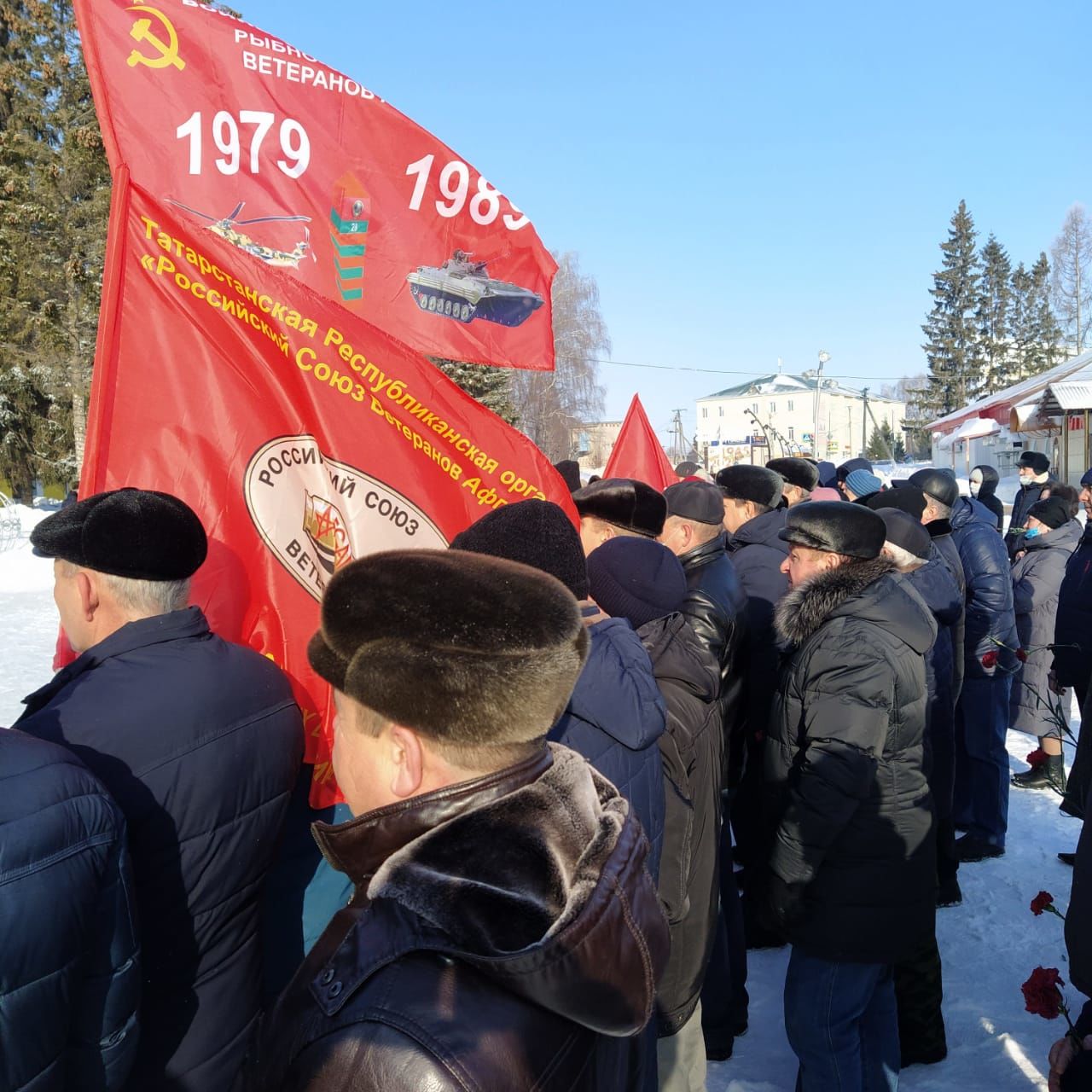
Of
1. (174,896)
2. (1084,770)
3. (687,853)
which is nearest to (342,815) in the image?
(174,896)

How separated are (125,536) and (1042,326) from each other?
6224cm

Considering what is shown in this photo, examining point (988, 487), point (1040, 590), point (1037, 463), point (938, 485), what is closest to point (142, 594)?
point (938, 485)

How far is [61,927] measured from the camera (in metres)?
1.37

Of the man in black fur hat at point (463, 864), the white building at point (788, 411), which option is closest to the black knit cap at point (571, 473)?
the man in black fur hat at point (463, 864)

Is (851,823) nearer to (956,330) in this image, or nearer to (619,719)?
(619,719)

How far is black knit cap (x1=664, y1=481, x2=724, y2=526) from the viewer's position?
369 cm

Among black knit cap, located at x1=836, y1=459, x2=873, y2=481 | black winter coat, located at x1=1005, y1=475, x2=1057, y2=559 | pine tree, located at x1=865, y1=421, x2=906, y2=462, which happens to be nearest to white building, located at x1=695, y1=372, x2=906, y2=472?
pine tree, located at x1=865, y1=421, x2=906, y2=462

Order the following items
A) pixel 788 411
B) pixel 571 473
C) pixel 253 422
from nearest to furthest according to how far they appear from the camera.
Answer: pixel 253 422, pixel 571 473, pixel 788 411

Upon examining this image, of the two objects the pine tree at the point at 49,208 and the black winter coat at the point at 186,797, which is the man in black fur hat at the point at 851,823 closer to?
the black winter coat at the point at 186,797

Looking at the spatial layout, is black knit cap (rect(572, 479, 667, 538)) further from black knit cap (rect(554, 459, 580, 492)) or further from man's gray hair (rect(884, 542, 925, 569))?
black knit cap (rect(554, 459, 580, 492))

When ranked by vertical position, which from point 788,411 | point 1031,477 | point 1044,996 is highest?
point 788,411

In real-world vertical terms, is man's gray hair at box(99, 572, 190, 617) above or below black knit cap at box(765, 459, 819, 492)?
below

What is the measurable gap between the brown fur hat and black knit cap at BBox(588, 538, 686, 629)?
148cm

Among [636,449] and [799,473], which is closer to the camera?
[799,473]
